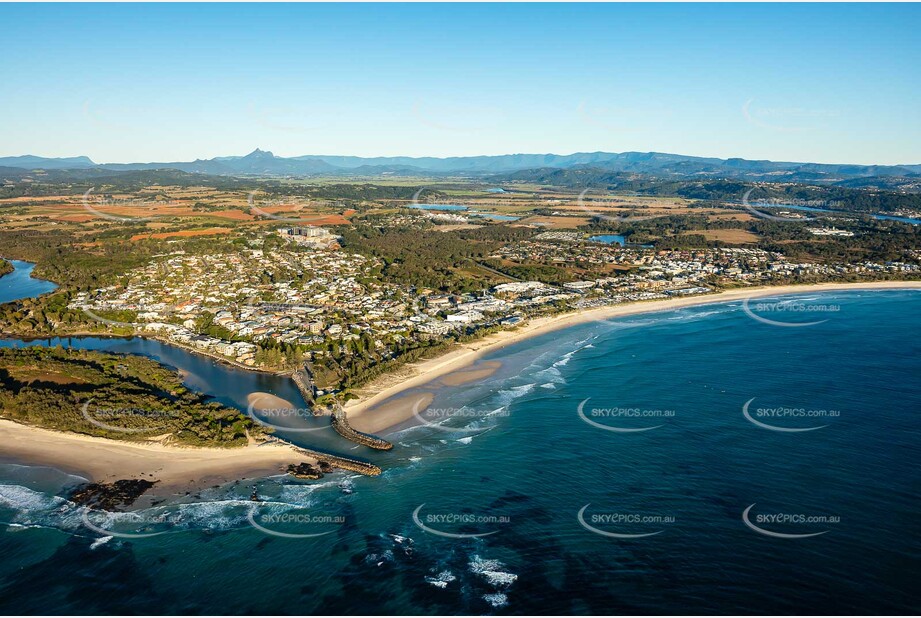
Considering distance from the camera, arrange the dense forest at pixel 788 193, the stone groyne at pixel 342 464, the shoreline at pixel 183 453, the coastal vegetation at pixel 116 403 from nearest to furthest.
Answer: the shoreline at pixel 183 453 → the stone groyne at pixel 342 464 → the coastal vegetation at pixel 116 403 → the dense forest at pixel 788 193

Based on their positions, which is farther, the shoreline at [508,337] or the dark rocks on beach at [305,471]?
the shoreline at [508,337]

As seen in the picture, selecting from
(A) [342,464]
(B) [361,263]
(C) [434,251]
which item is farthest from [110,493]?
(C) [434,251]

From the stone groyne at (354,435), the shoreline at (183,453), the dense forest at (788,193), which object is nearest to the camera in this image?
the shoreline at (183,453)

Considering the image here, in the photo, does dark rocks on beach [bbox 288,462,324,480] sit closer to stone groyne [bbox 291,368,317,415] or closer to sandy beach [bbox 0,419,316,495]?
sandy beach [bbox 0,419,316,495]

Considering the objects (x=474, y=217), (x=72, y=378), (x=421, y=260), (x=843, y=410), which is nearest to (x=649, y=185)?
(x=474, y=217)

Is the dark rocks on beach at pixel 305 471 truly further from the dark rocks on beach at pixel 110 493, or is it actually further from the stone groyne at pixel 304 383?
the dark rocks on beach at pixel 110 493

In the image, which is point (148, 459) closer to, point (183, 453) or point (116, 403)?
point (183, 453)

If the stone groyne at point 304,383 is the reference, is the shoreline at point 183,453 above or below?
below

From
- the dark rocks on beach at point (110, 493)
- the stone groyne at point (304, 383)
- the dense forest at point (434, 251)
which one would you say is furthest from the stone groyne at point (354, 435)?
the dense forest at point (434, 251)
